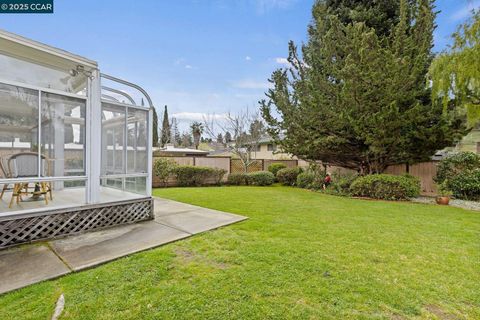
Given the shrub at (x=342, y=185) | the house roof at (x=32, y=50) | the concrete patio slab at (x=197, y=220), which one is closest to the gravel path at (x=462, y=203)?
the shrub at (x=342, y=185)

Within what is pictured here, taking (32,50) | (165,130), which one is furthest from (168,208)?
(165,130)

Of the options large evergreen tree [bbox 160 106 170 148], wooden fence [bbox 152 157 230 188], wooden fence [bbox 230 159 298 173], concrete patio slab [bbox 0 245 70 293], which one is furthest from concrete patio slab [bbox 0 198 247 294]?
large evergreen tree [bbox 160 106 170 148]

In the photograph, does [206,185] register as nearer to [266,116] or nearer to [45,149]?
[266,116]

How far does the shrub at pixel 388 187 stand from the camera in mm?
9164

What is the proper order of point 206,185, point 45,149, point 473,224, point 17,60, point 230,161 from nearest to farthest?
point 17,60
point 45,149
point 473,224
point 206,185
point 230,161

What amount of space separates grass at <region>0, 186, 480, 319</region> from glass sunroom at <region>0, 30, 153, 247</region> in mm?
1782

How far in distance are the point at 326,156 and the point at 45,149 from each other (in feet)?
35.2

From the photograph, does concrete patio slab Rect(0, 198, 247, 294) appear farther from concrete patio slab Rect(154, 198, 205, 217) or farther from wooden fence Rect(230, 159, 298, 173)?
wooden fence Rect(230, 159, 298, 173)

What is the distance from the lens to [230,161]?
15094mm

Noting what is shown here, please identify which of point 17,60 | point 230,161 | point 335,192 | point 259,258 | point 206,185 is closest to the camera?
point 259,258

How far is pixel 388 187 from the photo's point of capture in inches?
367

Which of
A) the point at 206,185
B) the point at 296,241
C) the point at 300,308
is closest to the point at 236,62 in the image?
the point at 206,185

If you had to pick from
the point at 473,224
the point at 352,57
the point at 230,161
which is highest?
the point at 352,57

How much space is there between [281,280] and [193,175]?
10437 millimetres
